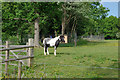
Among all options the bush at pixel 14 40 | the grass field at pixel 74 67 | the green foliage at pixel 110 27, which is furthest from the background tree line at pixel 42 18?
the green foliage at pixel 110 27

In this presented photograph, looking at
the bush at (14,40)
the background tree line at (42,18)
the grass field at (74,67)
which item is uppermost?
the background tree line at (42,18)

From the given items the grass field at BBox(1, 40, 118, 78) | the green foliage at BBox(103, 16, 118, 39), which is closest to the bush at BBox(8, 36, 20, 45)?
the grass field at BBox(1, 40, 118, 78)

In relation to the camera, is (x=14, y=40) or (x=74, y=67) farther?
(x=14, y=40)

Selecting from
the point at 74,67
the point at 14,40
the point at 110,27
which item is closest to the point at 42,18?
the point at 14,40

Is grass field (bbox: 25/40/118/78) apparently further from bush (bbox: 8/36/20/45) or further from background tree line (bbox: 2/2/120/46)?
bush (bbox: 8/36/20/45)

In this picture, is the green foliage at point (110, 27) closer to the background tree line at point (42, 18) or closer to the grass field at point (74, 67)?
the background tree line at point (42, 18)

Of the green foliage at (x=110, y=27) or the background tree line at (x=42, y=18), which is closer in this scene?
the background tree line at (x=42, y=18)

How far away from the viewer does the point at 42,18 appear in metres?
31.5

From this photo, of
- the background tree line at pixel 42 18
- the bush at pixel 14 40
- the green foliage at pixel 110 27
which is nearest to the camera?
the background tree line at pixel 42 18

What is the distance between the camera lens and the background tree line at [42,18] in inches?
1234

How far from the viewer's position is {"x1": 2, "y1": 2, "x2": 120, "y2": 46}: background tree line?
3134 centimetres

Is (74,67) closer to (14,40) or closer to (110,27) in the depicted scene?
(14,40)

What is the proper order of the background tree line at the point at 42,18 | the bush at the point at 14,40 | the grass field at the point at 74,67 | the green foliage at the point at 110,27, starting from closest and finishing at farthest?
the grass field at the point at 74,67 < the background tree line at the point at 42,18 < the bush at the point at 14,40 < the green foliage at the point at 110,27

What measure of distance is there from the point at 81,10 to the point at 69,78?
34579mm
